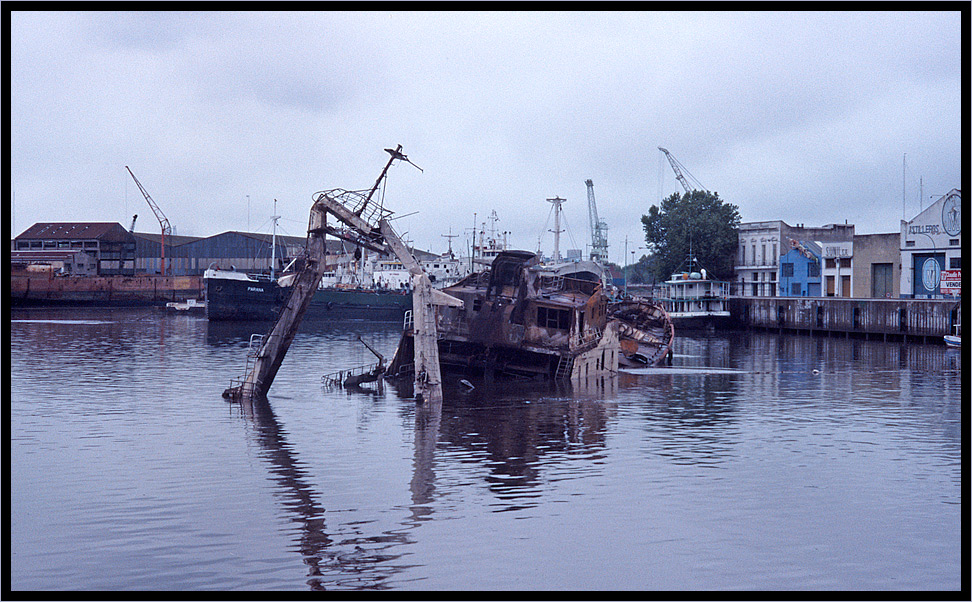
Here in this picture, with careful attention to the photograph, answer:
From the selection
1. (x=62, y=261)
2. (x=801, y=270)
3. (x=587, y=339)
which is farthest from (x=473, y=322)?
(x=62, y=261)

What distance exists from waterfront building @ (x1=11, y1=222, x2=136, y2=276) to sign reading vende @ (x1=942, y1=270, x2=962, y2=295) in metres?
131

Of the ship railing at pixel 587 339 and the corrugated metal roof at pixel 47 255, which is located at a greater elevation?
the corrugated metal roof at pixel 47 255

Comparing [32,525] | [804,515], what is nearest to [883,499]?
[804,515]

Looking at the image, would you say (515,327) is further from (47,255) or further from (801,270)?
(47,255)

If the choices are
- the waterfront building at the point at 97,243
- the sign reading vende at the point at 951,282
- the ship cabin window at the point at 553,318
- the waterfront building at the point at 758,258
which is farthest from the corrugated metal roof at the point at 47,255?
the sign reading vende at the point at 951,282

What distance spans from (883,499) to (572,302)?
77.1 feet

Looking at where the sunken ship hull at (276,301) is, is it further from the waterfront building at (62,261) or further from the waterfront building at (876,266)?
the waterfront building at (876,266)

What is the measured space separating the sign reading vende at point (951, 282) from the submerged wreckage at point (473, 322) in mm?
48768

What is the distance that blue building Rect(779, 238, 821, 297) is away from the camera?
382 ft

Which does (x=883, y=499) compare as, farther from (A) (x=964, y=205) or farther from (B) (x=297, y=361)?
(B) (x=297, y=361)

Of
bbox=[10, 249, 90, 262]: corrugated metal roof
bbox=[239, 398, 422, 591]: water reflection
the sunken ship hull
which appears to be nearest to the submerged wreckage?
bbox=[239, 398, 422, 591]: water reflection

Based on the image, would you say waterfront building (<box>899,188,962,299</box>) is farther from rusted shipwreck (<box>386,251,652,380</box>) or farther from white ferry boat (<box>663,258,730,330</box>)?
rusted shipwreck (<box>386,251,652,380</box>)

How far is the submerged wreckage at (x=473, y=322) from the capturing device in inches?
1300

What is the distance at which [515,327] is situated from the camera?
136ft
